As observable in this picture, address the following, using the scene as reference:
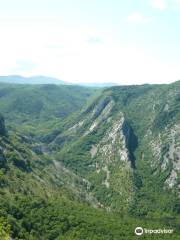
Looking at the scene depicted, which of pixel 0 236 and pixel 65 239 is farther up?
pixel 0 236

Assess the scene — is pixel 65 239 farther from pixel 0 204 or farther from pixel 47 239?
pixel 0 204

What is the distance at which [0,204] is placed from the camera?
198 metres

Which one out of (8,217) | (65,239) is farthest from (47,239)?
(8,217)

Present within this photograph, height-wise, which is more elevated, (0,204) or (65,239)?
(0,204)

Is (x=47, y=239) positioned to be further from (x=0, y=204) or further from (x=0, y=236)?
(x=0, y=236)

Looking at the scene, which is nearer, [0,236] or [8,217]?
[0,236]

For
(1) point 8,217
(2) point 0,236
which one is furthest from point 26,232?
(2) point 0,236

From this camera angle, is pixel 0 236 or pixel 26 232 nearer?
pixel 0 236

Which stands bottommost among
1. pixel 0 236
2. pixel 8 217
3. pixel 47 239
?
pixel 47 239

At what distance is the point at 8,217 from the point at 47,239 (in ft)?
75.6

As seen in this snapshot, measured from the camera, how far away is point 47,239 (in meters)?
200

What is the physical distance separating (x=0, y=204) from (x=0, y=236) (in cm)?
12689

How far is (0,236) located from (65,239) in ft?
423

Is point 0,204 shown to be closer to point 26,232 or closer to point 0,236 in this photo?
point 26,232
